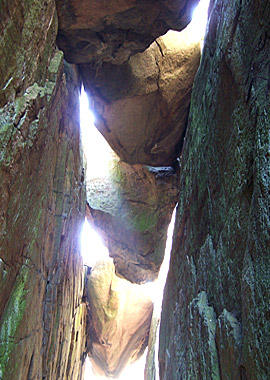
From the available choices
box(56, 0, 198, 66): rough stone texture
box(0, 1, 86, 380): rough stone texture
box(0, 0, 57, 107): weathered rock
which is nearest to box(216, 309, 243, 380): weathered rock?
box(0, 1, 86, 380): rough stone texture

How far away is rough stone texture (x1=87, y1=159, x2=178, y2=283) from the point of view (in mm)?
8148

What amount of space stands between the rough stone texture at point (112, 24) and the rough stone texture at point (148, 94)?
0.93 meters

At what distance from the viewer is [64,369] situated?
5152mm

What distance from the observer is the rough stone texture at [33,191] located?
2316 millimetres

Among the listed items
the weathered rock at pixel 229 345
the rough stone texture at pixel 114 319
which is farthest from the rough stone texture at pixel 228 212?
the rough stone texture at pixel 114 319

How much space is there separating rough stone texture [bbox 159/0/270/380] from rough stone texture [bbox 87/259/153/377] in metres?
6.37

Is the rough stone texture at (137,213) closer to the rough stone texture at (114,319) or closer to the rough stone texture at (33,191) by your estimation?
the rough stone texture at (114,319)

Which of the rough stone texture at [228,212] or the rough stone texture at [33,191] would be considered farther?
the rough stone texture at [33,191]

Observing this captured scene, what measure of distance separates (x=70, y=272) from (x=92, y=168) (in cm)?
427

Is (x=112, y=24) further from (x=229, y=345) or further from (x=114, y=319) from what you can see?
(x=114, y=319)

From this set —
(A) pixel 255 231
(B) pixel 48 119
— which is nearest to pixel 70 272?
(B) pixel 48 119

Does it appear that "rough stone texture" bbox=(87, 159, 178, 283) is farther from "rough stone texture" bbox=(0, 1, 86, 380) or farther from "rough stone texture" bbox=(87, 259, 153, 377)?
"rough stone texture" bbox=(0, 1, 86, 380)

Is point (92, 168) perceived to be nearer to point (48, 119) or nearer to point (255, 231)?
point (48, 119)

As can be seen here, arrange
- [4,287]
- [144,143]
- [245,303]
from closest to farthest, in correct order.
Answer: [245,303] < [4,287] < [144,143]
